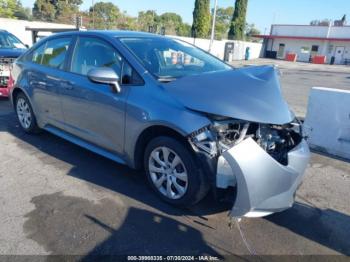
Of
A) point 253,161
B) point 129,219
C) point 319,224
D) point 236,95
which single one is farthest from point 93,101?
point 319,224

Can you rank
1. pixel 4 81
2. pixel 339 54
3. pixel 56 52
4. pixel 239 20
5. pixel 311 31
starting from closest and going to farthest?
pixel 56 52 < pixel 4 81 < pixel 239 20 < pixel 339 54 < pixel 311 31

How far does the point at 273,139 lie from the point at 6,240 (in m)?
2.56

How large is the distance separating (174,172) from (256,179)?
2.91ft

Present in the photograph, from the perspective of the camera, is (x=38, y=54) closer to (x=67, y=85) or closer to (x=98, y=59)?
A: (x=67, y=85)

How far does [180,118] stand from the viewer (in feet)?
A: 9.56

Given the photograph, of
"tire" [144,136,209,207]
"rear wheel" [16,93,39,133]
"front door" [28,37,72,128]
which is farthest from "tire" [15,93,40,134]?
"tire" [144,136,209,207]

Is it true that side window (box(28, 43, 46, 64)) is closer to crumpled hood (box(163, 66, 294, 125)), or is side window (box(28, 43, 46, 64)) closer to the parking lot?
the parking lot

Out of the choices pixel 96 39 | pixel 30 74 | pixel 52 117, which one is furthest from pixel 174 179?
pixel 30 74

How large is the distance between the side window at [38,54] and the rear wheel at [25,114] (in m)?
0.64

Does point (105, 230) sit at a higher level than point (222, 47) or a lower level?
lower

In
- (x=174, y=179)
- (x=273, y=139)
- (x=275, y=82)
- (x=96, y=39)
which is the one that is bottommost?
(x=174, y=179)

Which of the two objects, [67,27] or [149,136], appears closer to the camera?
[149,136]

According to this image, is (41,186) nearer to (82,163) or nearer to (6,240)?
(82,163)

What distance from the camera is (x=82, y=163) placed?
13.9 feet
